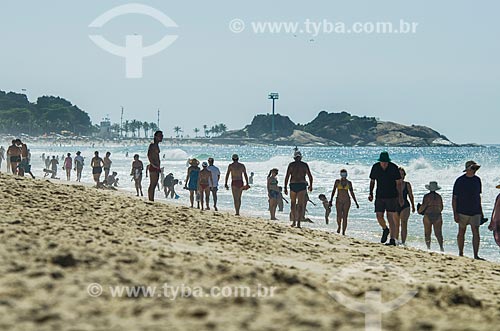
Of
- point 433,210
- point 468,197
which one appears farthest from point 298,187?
point 468,197

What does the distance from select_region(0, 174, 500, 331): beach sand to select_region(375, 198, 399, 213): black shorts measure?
85cm

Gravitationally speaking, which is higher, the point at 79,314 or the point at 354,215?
the point at 79,314

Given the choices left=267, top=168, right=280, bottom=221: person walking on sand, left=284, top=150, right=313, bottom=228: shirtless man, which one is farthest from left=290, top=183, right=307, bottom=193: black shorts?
left=267, top=168, right=280, bottom=221: person walking on sand

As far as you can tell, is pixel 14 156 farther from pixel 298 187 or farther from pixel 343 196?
pixel 343 196

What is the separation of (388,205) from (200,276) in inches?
209

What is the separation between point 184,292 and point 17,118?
181691 millimetres

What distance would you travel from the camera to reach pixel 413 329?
14.6ft

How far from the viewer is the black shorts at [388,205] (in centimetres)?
1016

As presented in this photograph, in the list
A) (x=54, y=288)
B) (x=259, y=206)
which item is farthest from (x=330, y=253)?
(x=259, y=206)

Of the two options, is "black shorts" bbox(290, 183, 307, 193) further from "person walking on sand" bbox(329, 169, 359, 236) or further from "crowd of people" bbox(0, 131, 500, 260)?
"person walking on sand" bbox(329, 169, 359, 236)

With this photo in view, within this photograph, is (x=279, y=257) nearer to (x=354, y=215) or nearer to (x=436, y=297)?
(x=436, y=297)

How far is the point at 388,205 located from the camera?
10188mm

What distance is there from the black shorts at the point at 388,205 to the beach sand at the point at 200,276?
85 cm

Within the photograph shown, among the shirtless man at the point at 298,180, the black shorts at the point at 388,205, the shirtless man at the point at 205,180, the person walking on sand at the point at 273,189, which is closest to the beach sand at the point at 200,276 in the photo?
the black shorts at the point at 388,205
